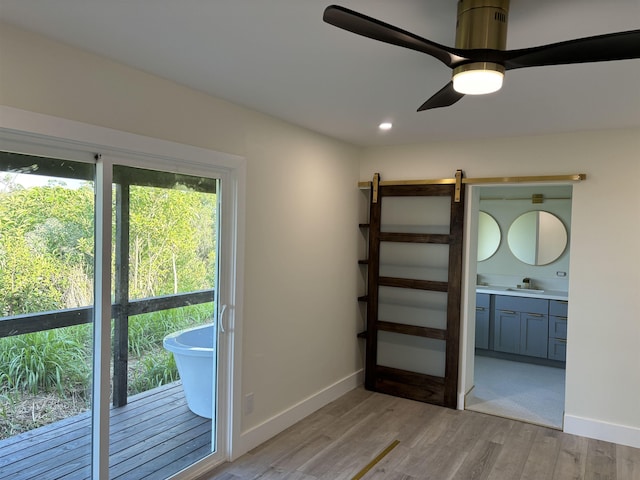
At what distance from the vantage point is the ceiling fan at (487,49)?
55.9 inches

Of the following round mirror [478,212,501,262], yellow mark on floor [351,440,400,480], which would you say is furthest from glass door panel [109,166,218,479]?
round mirror [478,212,501,262]

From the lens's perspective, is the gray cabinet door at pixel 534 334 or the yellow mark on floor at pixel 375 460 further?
the gray cabinet door at pixel 534 334

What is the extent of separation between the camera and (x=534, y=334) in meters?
5.29

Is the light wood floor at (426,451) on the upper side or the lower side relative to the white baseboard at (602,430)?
lower

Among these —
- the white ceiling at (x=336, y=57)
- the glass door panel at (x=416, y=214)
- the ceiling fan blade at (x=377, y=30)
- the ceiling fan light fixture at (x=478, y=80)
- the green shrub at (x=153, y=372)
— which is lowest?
the green shrub at (x=153, y=372)

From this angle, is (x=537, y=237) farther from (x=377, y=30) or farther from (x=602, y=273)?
(x=377, y=30)

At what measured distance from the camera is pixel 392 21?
1756 mm

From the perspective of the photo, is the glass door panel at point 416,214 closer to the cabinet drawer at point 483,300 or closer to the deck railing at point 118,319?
the cabinet drawer at point 483,300

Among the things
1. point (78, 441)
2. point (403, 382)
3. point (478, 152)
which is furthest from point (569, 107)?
point (78, 441)

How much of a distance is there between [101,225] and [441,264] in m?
2.90

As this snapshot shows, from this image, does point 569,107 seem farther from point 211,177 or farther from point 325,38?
point 211,177

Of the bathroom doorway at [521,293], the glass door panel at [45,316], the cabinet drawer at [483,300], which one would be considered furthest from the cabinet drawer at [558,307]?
the glass door panel at [45,316]

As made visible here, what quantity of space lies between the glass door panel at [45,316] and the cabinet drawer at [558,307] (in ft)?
15.3

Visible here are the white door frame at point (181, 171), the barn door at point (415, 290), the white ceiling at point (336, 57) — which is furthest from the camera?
the barn door at point (415, 290)
